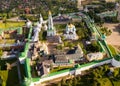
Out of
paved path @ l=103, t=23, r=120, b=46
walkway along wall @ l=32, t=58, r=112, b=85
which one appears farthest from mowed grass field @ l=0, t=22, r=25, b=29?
walkway along wall @ l=32, t=58, r=112, b=85

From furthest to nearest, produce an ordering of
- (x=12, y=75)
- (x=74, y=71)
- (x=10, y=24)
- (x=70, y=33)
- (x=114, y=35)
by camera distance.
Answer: (x=10, y=24) < (x=114, y=35) < (x=70, y=33) < (x=12, y=75) < (x=74, y=71)

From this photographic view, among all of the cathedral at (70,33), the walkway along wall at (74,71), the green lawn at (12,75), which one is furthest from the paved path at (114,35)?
the green lawn at (12,75)

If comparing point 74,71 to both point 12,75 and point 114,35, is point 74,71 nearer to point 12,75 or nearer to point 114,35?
point 12,75

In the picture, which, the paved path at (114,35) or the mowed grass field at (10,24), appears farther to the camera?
the mowed grass field at (10,24)

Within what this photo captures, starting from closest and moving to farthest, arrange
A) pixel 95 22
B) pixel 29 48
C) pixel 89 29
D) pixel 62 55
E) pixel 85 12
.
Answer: pixel 62 55, pixel 29 48, pixel 89 29, pixel 95 22, pixel 85 12

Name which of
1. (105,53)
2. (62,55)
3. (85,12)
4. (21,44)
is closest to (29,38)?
(21,44)

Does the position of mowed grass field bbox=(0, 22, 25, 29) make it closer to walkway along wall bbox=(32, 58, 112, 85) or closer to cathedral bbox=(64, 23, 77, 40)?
cathedral bbox=(64, 23, 77, 40)

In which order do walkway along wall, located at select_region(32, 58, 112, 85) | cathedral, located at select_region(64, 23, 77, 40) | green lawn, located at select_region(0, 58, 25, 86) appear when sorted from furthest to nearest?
1. cathedral, located at select_region(64, 23, 77, 40)
2. green lawn, located at select_region(0, 58, 25, 86)
3. walkway along wall, located at select_region(32, 58, 112, 85)

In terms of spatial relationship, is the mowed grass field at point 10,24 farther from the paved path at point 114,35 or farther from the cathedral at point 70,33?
the paved path at point 114,35

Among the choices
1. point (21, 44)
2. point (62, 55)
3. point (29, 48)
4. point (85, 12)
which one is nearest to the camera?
point (62, 55)

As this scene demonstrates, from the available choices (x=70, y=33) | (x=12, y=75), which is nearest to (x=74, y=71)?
(x=12, y=75)

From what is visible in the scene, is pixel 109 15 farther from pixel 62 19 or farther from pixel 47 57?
pixel 47 57
